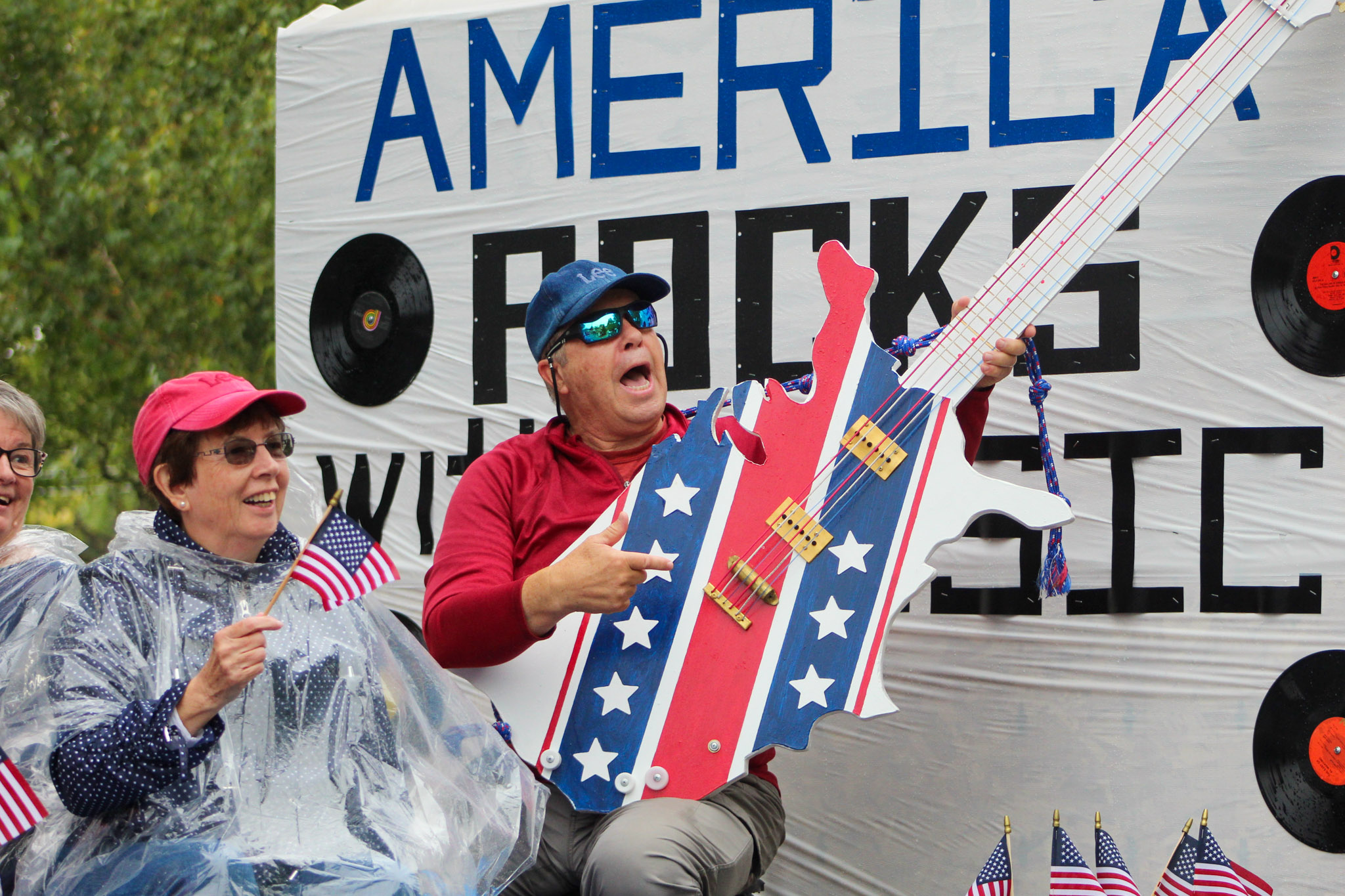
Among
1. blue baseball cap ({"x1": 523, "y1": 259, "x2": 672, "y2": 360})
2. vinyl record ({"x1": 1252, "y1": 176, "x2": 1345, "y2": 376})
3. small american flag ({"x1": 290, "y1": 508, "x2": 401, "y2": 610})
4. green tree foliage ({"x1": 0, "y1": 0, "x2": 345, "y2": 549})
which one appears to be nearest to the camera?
small american flag ({"x1": 290, "y1": 508, "x2": 401, "y2": 610})

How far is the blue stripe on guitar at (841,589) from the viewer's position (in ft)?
7.48

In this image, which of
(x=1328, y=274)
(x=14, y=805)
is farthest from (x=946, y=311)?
(x=14, y=805)

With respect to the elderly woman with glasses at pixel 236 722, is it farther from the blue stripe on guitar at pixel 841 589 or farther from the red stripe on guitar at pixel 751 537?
the blue stripe on guitar at pixel 841 589

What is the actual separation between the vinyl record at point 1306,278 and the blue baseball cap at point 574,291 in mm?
1252

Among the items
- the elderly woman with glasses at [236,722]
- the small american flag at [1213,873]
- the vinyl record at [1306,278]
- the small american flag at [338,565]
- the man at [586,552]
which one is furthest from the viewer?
the vinyl record at [1306,278]

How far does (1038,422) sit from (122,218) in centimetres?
439

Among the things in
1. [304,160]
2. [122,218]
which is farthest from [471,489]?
[122,218]

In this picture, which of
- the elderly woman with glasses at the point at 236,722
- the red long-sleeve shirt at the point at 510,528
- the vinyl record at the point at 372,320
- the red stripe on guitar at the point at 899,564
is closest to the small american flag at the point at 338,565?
the elderly woman with glasses at the point at 236,722

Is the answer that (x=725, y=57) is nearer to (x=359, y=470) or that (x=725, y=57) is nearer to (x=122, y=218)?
(x=359, y=470)

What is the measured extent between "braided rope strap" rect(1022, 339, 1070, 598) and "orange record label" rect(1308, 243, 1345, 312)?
585 mm

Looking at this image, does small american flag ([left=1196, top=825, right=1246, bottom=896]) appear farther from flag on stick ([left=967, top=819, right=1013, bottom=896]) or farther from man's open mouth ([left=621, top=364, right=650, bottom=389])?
man's open mouth ([left=621, top=364, right=650, bottom=389])

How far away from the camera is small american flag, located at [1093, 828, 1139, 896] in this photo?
2404 millimetres

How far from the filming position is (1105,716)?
112 inches

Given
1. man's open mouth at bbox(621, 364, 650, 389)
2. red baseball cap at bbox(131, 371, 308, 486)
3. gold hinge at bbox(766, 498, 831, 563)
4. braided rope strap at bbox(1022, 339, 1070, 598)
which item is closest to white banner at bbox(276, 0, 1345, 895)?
braided rope strap at bbox(1022, 339, 1070, 598)
